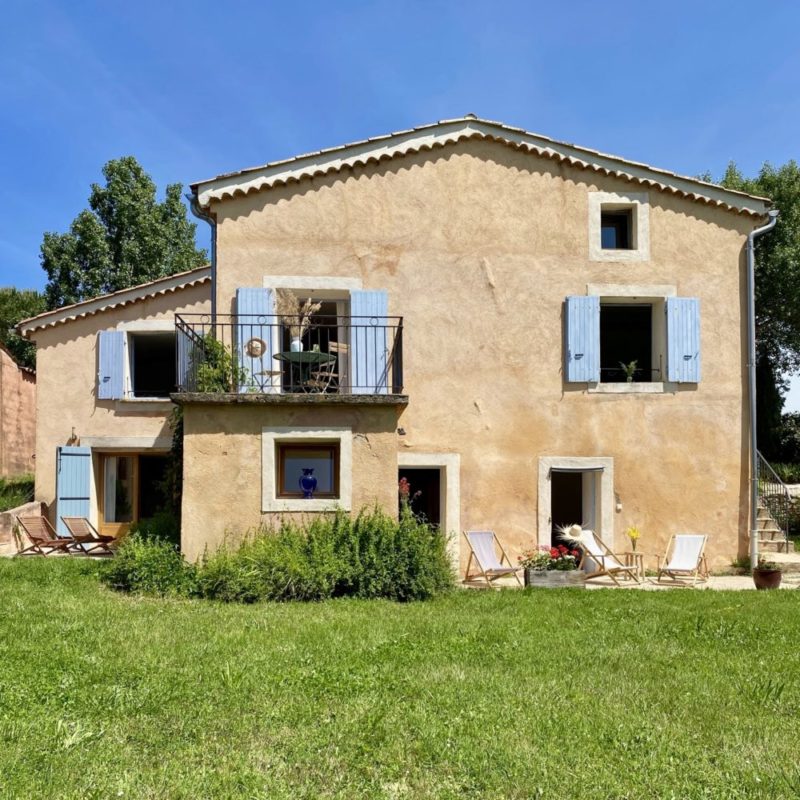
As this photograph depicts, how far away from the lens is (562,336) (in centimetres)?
1064

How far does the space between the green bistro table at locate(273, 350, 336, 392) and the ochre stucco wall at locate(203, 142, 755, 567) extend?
1343 mm

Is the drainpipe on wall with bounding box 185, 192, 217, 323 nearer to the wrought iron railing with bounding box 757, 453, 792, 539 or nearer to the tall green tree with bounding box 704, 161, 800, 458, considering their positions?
the wrought iron railing with bounding box 757, 453, 792, 539

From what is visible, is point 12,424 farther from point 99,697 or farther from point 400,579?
point 99,697

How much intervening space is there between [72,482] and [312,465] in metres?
6.52

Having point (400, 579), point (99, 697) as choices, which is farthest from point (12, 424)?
point (99, 697)

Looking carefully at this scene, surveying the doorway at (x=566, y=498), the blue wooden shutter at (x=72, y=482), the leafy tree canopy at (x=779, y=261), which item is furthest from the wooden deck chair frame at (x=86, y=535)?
the leafy tree canopy at (x=779, y=261)

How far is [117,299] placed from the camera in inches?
551

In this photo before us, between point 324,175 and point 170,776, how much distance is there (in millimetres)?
8792

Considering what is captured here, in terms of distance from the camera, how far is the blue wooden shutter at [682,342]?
1063cm

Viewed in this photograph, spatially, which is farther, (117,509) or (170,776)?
(117,509)

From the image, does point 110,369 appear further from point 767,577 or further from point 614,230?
point 767,577

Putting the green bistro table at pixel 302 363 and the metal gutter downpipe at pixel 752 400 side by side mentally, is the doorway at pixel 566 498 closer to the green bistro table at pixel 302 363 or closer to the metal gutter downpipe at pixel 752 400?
the metal gutter downpipe at pixel 752 400

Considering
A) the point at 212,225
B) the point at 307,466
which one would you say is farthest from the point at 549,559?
the point at 212,225

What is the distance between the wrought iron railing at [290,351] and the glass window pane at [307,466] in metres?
0.95
